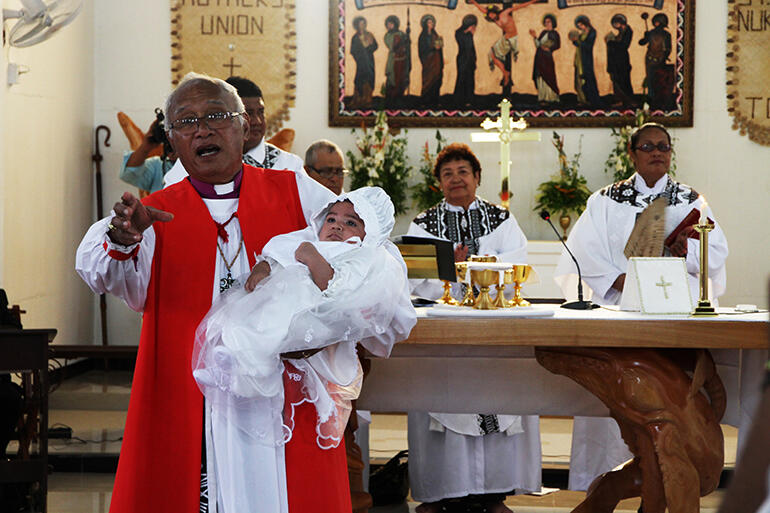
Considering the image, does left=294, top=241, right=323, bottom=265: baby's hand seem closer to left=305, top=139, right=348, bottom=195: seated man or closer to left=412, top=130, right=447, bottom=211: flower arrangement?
left=305, top=139, right=348, bottom=195: seated man

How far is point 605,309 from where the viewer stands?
13.5 feet

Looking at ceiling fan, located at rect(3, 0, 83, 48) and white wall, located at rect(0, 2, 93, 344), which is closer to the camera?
ceiling fan, located at rect(3, 0, 83, 48)

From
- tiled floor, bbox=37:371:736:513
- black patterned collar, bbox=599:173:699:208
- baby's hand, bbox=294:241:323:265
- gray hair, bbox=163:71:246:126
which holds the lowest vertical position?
tiled floor, bbox=37:371:736:513

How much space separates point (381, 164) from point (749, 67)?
11.6 ft

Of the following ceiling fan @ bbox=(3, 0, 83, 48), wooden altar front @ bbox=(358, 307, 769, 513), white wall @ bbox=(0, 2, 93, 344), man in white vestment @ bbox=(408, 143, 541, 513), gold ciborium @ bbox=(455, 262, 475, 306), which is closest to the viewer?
wooden altar front @ bbox=(358, 307, 769, 513)

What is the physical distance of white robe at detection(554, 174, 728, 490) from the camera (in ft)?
18.4

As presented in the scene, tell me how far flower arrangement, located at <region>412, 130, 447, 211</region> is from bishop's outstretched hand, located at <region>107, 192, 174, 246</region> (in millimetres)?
6454

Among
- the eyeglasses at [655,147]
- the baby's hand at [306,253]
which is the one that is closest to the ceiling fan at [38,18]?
the eyeglasses at [655,147]

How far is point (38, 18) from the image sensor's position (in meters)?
6.97

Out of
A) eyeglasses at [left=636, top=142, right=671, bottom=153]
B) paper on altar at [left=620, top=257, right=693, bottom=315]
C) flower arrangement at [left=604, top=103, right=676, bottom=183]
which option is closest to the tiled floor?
paper on altar at [left=620, top=257, right=693, bottom=315]

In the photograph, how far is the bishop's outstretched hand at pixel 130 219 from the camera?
251cm

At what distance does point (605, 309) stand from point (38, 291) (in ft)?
18.1

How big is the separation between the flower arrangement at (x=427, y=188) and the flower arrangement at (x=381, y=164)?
14 centimetres

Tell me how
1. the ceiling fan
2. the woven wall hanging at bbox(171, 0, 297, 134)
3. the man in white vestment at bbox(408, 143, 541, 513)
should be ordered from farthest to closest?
the woven wall hanging at bbox(171, 0, 297, 134)
the ceiling fan
the man in white vestment at bbox(408, 143, 541, 513)
